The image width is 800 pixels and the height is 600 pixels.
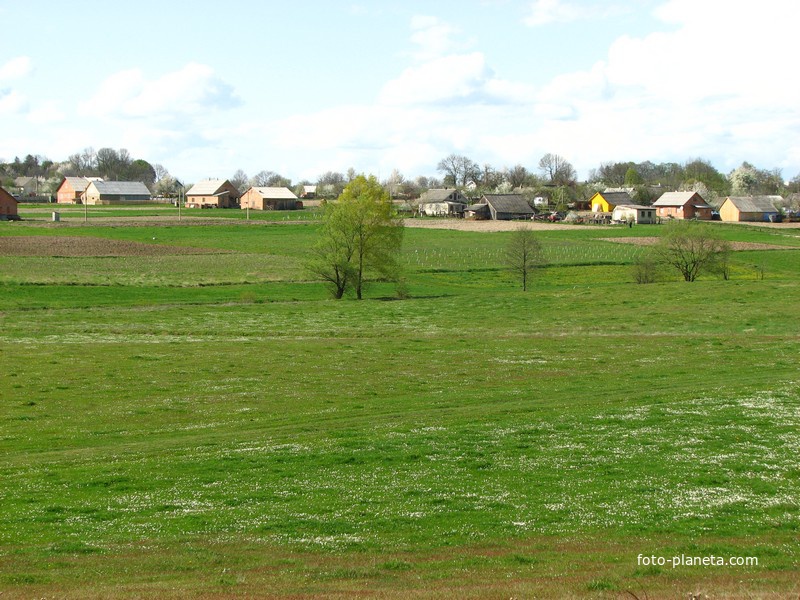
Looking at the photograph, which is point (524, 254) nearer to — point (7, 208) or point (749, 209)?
point (7, 208)

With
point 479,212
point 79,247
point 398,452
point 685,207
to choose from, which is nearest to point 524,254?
point 79,247

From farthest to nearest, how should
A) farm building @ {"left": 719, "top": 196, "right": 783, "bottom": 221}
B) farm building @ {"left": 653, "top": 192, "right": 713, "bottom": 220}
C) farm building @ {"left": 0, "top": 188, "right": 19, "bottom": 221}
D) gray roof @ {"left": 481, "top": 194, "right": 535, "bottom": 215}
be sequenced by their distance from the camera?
gray roof @ {"left": 481, "top": 194, "right": 535, "bottom": 215} → farm building @ {"left": 653, "top": 192, "right": 713, "bottom": 220} → farm building @ {"left": 719, "top": 196, "right": 783, "bottom": 221} → farm building @ {"left": 0, "top": 188, "right": 19, "bottom": 221}

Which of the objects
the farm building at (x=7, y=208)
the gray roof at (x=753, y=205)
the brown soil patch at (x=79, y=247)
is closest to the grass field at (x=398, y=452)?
the brown soil patch at (x=79, y=247)

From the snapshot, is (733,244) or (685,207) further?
(685,207)

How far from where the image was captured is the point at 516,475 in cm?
2206

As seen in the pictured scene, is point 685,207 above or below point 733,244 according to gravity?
above

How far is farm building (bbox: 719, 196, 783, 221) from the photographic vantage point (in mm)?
180750

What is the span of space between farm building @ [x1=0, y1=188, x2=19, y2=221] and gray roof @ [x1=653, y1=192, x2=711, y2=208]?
13624 centimetres

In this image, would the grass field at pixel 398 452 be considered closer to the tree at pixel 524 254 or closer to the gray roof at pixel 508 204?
the tree at pixel 524 254

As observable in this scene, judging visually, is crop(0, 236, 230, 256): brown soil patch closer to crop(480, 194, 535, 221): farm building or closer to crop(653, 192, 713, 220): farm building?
crop(480, 194, 535, 221): farm building

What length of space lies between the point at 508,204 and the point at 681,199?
39.3 metres

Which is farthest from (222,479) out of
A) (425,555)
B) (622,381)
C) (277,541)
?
(622,381)

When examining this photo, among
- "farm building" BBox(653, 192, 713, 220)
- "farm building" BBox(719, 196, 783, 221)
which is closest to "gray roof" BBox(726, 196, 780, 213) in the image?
"farm building" BBox(719, 196, 783, 221)

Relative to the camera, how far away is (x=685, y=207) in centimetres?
19100
